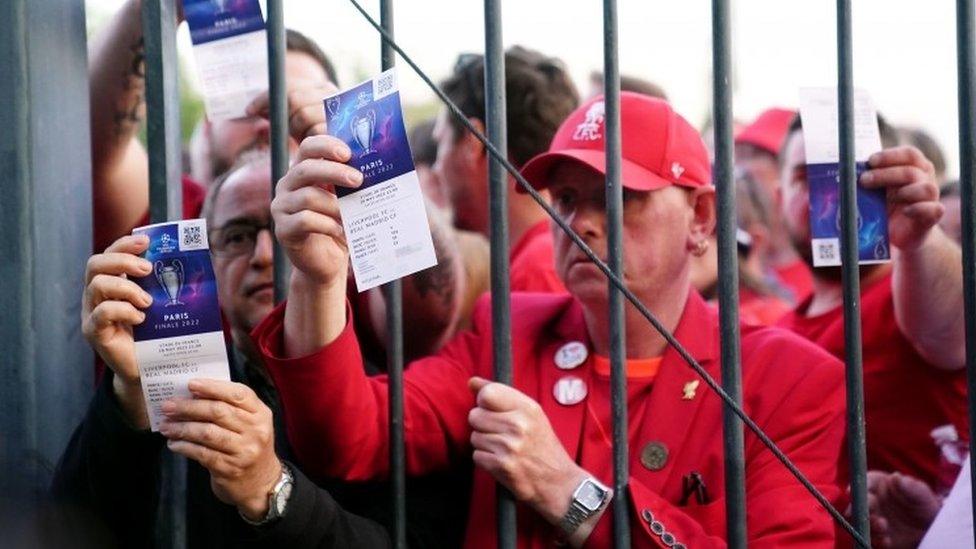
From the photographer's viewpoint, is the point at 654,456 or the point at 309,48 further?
the point at 309,48

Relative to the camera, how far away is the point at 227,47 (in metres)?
2.38

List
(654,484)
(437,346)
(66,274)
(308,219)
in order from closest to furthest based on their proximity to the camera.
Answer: (308,219) → (66,274) → (654,484) → (437,346)

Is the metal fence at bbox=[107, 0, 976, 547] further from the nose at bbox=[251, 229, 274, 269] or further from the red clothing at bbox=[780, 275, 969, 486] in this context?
the red clothing at bbox=[780, 275, 969, 486]

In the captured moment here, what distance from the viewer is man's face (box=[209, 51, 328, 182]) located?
3.20m

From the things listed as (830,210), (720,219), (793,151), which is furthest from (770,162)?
(720,219)

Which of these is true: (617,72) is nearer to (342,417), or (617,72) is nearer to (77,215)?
(342,417)

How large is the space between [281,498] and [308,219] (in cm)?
39

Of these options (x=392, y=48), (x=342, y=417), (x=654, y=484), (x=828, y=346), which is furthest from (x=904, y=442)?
(x=392, y=48)

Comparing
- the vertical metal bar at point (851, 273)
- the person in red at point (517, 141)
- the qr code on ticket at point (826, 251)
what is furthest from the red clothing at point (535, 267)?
the vertical metal bar at point (851, 273)

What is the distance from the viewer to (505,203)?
2.08 metres

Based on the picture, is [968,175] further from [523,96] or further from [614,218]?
[523,96]

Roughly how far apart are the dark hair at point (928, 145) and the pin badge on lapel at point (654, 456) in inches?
76.6

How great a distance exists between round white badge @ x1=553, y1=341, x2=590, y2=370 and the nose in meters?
0.65

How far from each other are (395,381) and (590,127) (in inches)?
28.9
